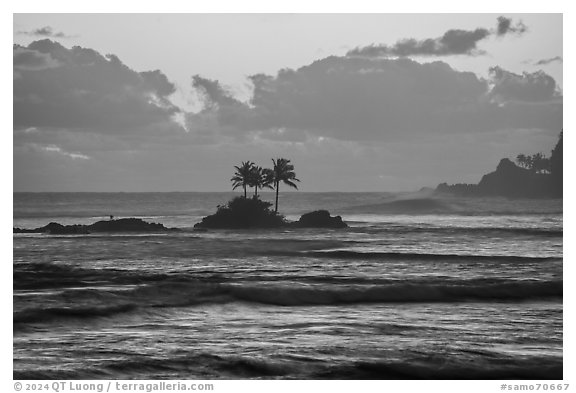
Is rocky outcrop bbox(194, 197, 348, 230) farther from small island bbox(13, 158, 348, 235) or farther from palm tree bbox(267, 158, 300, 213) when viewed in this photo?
palm tree bbox(267, 158, 300, 213)

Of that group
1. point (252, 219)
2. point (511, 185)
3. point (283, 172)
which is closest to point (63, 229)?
point (252, 219)

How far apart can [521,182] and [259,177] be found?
1738 centimetres

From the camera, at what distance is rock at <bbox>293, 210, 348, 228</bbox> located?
44000 mm

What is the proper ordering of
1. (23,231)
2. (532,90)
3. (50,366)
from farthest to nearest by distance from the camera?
(23,231)
(532,90)
(50,366)

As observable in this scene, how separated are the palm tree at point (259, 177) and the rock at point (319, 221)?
4.29m

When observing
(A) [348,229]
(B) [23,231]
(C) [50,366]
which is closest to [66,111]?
(C) [50,366]

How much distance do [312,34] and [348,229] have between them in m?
27.8

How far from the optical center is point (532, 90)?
17.1 m

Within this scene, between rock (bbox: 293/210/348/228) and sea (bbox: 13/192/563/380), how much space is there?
950 centimetres

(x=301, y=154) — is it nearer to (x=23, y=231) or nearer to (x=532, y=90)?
(x=532, y=90)

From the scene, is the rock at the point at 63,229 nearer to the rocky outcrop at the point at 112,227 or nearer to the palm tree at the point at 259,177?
the rocky outcrop at the point at 112,227

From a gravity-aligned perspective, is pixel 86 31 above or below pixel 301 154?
above

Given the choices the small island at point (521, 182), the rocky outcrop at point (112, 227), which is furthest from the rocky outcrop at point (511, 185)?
the rocky outcrop at point (112, 227)

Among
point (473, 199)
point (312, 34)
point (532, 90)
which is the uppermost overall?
point (312, 34)
